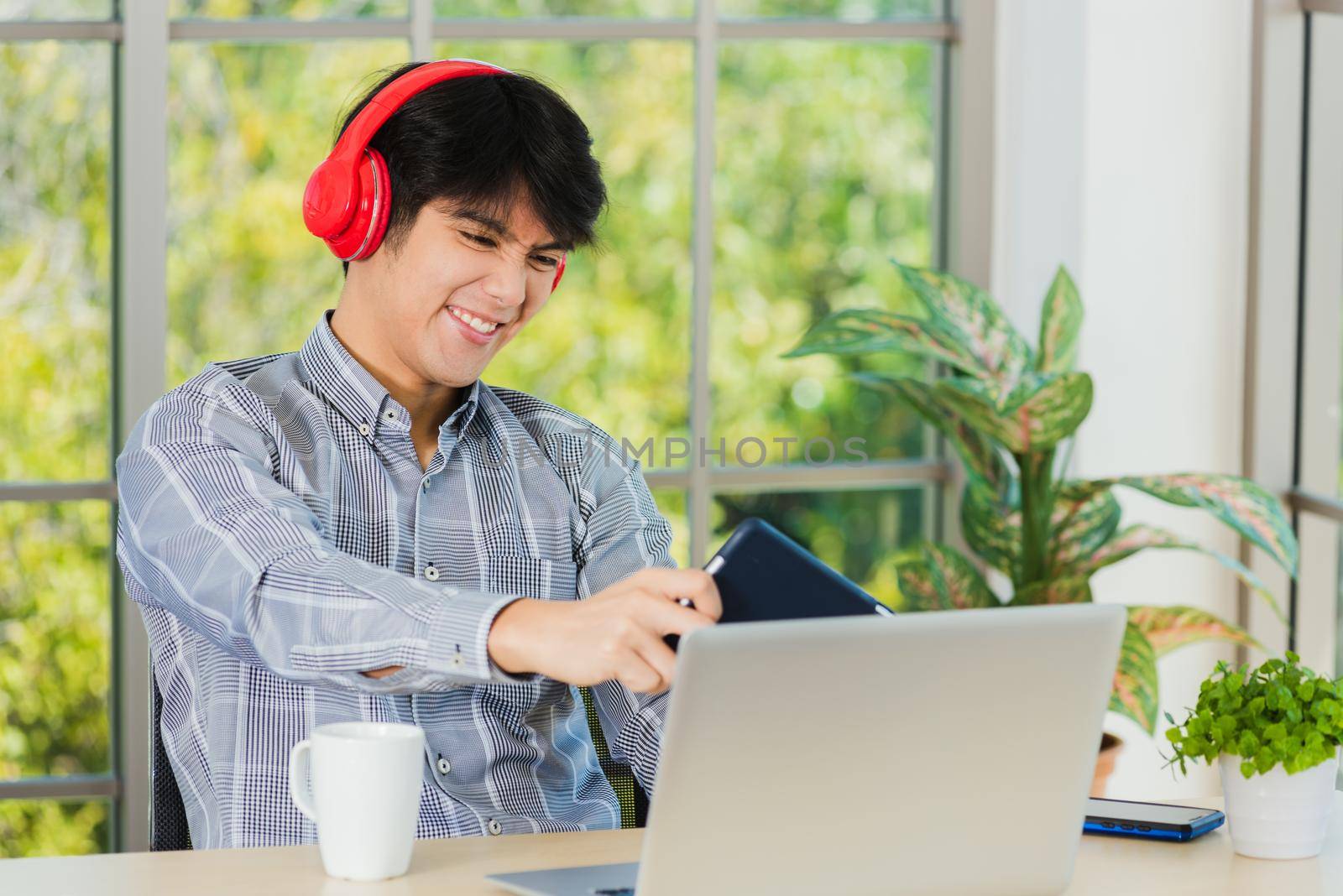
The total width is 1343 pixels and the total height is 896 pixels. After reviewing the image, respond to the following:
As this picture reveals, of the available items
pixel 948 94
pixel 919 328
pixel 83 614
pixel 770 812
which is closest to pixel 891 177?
pixel 948 94

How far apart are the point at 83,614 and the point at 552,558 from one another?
1.22 m

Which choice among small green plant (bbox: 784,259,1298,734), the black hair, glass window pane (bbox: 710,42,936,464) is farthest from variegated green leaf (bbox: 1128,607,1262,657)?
the black hair

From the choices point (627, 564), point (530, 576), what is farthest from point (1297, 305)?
point (530, 576)

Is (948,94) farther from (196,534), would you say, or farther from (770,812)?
(770,812)

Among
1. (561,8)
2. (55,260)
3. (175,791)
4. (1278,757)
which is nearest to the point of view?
(1278,757)

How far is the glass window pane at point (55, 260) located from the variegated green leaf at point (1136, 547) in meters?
1.61

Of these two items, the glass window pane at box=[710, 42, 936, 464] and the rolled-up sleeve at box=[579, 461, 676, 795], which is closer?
the rolled-up sleeve at box=[579, 461, 676, 795]

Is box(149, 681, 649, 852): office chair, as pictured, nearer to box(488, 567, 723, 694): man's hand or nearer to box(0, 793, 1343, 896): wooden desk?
box(0, 793, 1343, 896): wooden desk

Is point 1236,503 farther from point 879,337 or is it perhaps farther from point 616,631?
point 616,631

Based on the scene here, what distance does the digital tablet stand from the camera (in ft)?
3.67

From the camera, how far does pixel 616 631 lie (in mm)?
1086

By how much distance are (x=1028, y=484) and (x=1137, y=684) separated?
0.35 m

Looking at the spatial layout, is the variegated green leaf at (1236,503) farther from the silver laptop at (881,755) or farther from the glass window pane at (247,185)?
the glass window pane at (247,185)

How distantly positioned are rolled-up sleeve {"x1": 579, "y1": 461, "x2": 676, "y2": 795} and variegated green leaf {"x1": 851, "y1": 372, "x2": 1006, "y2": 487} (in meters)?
0.72
